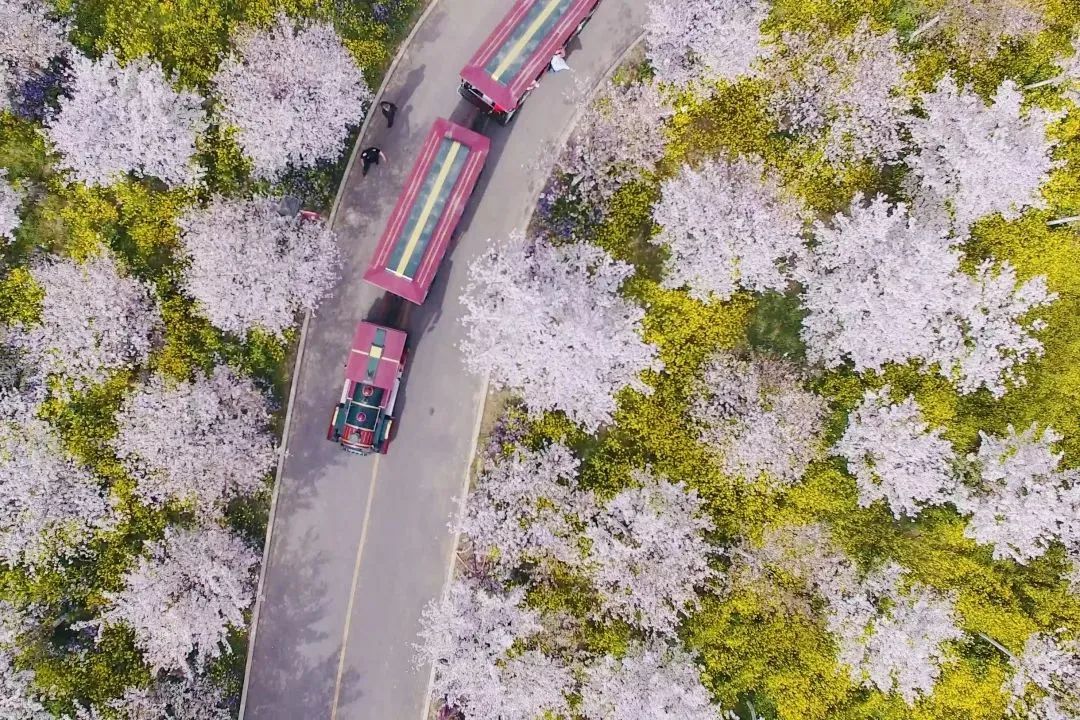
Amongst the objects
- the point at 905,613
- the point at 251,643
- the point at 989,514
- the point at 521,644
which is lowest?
the point at 251,643

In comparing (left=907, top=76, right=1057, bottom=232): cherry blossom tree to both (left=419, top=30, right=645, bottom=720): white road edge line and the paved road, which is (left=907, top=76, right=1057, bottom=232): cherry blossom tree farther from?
the paved road

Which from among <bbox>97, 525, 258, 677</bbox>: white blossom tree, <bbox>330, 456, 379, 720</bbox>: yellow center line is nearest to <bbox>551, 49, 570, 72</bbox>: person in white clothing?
<bbox>330, 456, 379, 720</bbox>: yellow center line

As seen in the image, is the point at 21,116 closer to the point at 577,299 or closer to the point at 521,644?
the point at 577,299

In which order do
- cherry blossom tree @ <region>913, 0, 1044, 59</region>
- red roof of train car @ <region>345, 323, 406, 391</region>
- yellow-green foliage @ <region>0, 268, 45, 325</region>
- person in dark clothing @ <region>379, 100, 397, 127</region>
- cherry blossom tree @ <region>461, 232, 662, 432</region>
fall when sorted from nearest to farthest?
cherry blossom tree @ <region>461, 232, 662, 432</region> < red roof of train car @ <region>345, 323, 406, 391</region> < yellow-green foliage @ <region>0, 268, 45, 325</region> < cherry blossom tree @ <region>913, 0, 1044, 59</region> < person in dark clothing @ <region>379, 100, 397, 127</region>

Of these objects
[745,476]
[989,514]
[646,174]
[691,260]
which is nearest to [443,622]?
[745,476]

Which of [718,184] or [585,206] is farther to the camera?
[585,206]

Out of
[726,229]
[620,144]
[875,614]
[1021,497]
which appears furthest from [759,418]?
[620,144]
